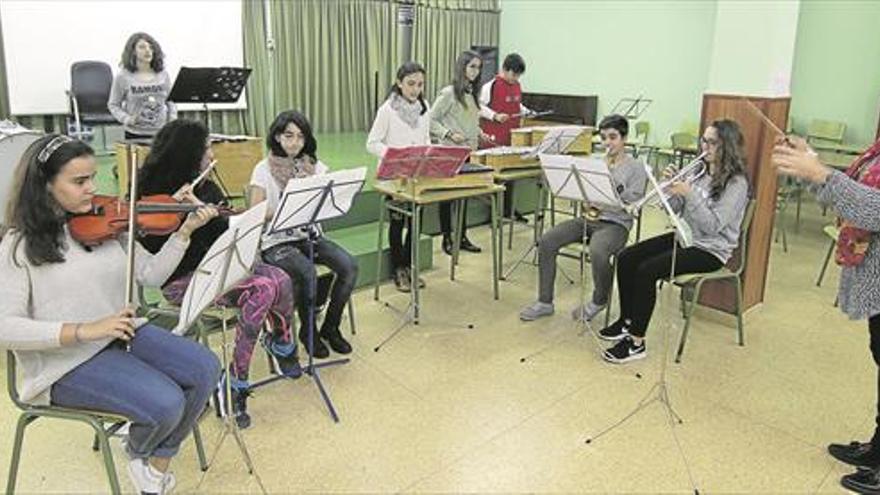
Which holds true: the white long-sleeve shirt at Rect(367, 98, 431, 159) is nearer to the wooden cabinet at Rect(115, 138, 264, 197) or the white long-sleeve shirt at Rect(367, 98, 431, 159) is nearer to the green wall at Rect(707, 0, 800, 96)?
the wooden cabinet at Rect(115, 138, 264, 197)

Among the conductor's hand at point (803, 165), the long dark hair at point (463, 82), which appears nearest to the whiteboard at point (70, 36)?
the long dark hair at point (463, 82)

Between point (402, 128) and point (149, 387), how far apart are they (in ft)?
7.88

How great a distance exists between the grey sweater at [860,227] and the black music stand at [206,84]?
3365 mm

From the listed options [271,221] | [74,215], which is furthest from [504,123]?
[74,215]

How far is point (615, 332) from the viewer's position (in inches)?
132

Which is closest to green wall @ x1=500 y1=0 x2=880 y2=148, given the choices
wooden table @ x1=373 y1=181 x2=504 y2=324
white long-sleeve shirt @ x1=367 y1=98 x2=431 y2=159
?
wooden table @ x1=373 y1=181 x2=504 y2=324

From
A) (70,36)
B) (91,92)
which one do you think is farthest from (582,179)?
(70,36)

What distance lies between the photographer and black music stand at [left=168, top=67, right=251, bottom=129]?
13.5 ft

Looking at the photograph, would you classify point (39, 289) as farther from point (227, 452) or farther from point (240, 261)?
point (227, 452)

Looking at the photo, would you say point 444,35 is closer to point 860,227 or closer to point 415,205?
point 415,205

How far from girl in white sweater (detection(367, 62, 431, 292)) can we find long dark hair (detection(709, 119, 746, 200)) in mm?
1671

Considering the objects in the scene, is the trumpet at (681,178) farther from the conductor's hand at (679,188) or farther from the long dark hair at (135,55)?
the long dark hair at (135,55)

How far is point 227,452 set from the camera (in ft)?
7.73

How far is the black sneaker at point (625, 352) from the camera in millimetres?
3119
